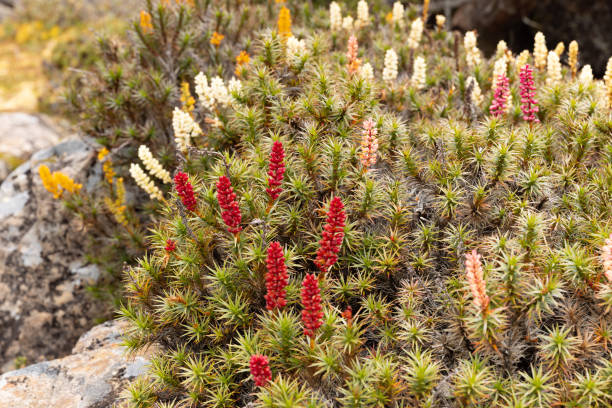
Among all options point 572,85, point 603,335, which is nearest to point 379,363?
point 603,335

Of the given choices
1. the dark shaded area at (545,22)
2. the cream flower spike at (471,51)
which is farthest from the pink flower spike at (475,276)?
the dark shaded area at (545,22)

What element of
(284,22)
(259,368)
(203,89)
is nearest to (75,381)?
(259,368)

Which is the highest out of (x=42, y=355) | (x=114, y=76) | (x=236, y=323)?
(x=114, y=76)

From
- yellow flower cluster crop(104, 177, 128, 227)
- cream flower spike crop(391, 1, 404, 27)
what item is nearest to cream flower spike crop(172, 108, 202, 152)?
yellow flower cluster crop(104, 177, 128, 227)

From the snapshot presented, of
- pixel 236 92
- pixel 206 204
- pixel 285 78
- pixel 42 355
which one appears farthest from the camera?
pixel 42 355

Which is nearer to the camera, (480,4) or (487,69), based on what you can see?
(487,69)

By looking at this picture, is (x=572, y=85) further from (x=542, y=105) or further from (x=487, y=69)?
(x=487, y=69)

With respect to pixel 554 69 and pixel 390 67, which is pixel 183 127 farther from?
pixel 554 69

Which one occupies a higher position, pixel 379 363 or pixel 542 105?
pixel 542 105

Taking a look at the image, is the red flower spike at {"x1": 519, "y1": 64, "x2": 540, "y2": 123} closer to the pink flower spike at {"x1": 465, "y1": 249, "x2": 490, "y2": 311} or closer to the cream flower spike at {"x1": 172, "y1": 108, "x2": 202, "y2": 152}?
the pink flower spike at {"x1": 465, "y1": 249, "x2": 490, "y2": 311}
